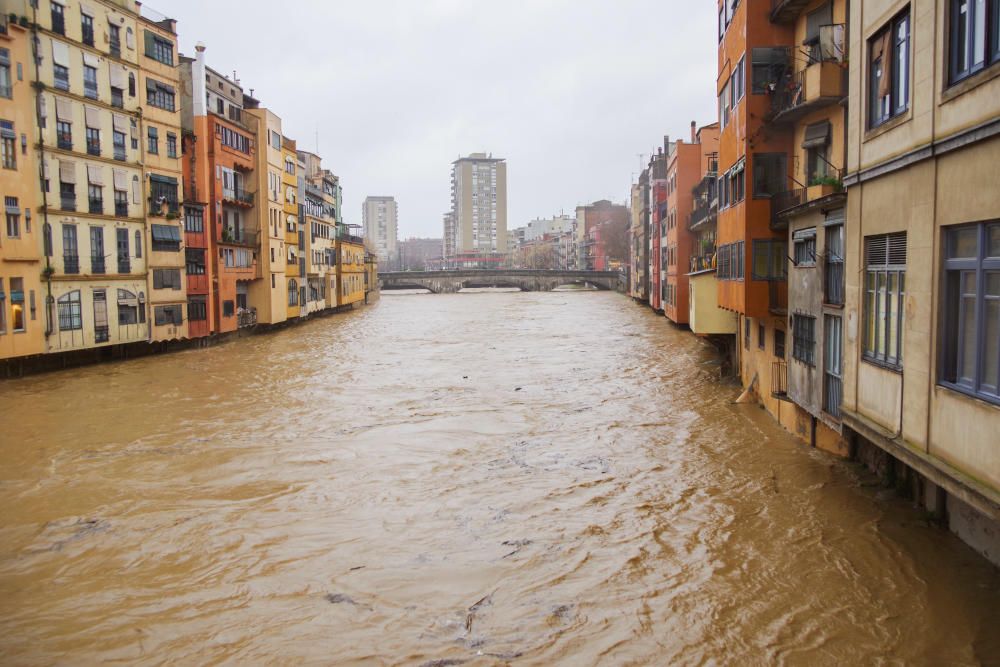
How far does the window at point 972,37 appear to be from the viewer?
7.80 metres

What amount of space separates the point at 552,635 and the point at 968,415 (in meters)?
5.43

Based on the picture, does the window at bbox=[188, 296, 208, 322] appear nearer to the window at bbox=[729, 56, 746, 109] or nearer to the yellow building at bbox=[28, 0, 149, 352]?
the yellow building at bbox=[28, 0, 149, 352]

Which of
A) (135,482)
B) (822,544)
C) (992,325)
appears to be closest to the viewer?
(992,325)

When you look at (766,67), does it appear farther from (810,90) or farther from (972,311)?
(972,311)

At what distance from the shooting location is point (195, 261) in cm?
4006

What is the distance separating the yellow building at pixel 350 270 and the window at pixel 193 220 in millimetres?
31727

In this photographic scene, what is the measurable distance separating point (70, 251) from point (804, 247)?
1136 inches

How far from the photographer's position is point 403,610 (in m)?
10.0

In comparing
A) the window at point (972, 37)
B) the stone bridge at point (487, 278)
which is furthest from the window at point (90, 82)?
the stone bridge at point (487, 278)

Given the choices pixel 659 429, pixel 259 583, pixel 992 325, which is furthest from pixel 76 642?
pixel 659 429

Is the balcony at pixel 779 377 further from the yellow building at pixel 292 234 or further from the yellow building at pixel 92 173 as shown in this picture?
the yellow building at pixel 292 234

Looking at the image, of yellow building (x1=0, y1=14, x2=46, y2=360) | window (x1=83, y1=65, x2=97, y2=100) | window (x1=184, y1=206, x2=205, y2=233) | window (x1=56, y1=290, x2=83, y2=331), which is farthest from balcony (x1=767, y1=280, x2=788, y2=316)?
window (x1=184, y1=206, x2=205, y2=233)

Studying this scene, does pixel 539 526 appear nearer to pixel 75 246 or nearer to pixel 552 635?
pixel 552 635

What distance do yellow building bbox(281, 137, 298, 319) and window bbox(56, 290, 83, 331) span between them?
2221 cm
